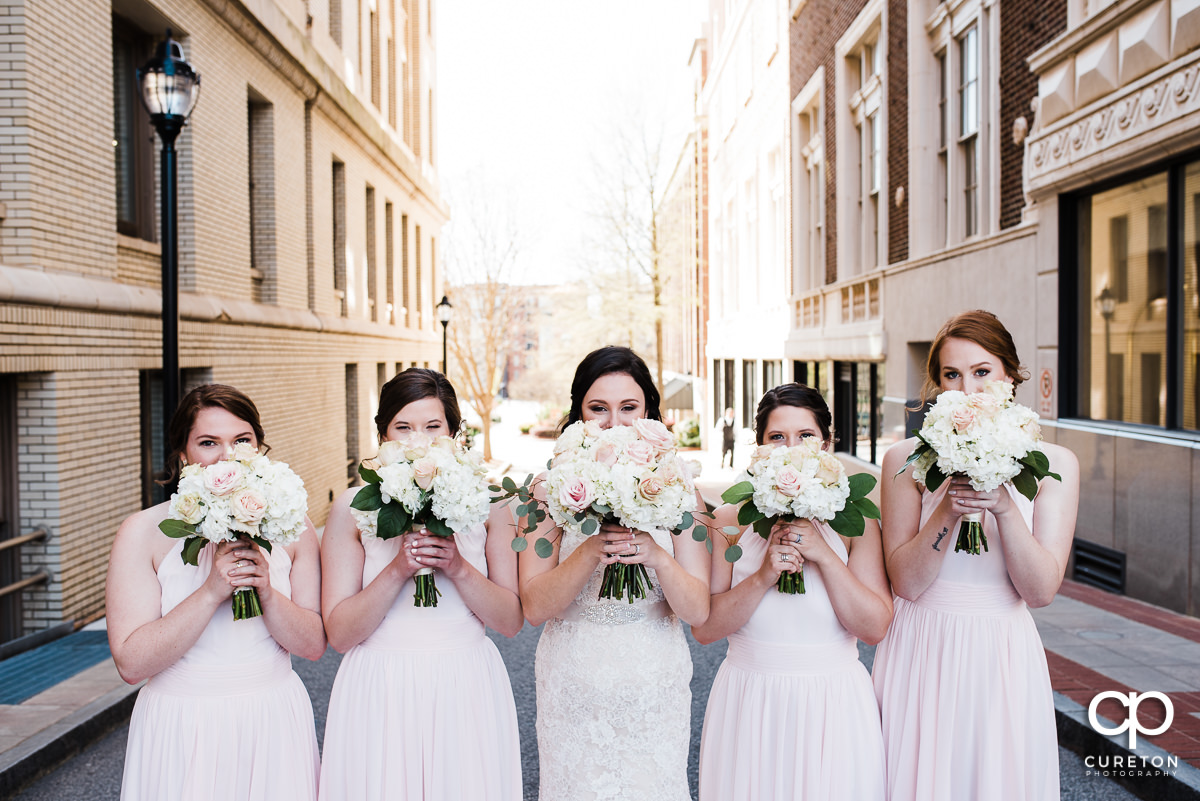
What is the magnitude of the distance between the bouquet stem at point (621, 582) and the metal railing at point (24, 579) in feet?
23.0

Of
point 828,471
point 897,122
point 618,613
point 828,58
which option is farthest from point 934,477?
point 828,58

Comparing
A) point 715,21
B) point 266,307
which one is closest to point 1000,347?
point 266,307

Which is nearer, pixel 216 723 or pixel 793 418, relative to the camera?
pixel 216 723

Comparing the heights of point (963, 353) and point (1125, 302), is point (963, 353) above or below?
below

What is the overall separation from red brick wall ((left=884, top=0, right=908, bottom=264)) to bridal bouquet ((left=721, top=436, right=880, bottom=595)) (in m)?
15.0

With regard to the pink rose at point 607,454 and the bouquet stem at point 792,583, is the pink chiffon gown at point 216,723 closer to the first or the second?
the pink rose at point 607,454

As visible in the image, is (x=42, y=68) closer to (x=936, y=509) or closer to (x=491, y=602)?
A: (x=491, y=602)

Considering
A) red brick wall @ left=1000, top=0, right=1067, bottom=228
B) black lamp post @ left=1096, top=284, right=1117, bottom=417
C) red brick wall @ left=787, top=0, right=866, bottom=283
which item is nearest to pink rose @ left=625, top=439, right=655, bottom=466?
black lamp post @ left=1096, top=284, right=1117, bottom=417

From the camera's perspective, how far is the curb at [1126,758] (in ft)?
16.5

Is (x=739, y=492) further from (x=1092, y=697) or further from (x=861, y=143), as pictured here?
(x=861, y=143)

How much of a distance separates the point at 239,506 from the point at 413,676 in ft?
3.09

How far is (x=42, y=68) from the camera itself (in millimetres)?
8992

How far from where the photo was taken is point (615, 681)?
3.53 meters

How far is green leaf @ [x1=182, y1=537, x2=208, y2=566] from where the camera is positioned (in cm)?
321
